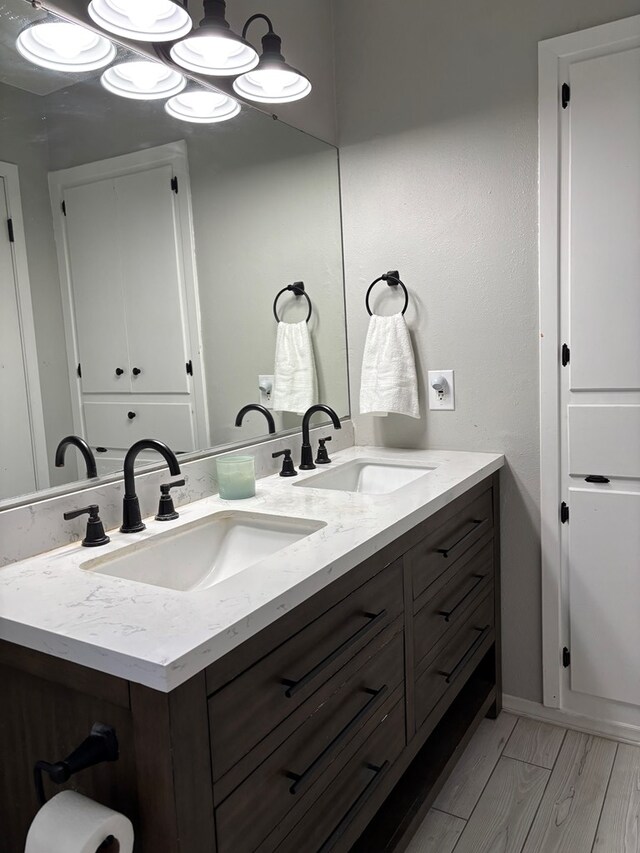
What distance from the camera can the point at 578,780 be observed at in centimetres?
179

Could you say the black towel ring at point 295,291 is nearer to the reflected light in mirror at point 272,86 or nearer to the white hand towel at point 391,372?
the white hand towel at point 391,372

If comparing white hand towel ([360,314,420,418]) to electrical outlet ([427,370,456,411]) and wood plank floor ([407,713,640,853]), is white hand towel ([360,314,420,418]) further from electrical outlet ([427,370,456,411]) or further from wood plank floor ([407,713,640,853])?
wood plank floor ([407,713,640,853])

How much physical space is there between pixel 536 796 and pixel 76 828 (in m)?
1.37

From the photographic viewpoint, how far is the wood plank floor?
1587mm

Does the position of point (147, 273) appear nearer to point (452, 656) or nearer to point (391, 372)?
point (391, 372)

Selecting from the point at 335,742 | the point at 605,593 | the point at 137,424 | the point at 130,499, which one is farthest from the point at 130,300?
the point at 605,593

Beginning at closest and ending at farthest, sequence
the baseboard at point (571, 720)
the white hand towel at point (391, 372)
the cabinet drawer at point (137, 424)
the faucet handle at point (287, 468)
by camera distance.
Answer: the cabinet drawer at point (137, 424) → the faucet handle at point (287, 468) → the baseboard at point (571, 720) → the white hand towel at point (391, 372)

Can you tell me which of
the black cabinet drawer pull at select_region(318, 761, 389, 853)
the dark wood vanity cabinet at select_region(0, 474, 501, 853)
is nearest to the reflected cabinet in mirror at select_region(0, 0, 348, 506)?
the dark wood vanity cabinet at select_region(0, 474, 501, 853)

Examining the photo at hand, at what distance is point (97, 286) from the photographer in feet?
4.55

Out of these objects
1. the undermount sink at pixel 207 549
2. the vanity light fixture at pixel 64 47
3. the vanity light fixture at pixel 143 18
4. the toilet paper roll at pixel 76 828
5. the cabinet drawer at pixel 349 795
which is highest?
the vanity light fixture at pixel 143 18

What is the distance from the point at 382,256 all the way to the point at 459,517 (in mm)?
936

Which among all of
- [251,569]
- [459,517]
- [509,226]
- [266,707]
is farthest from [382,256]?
[266,707]

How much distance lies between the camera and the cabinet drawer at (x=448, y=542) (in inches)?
57.6

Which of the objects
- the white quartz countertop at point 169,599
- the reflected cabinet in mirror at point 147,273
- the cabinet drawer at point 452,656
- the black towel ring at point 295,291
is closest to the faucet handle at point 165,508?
the white quartz countertop at point 169,599
